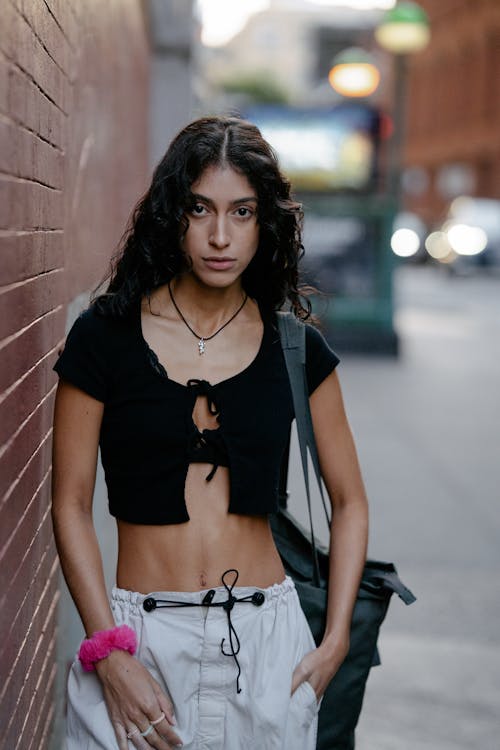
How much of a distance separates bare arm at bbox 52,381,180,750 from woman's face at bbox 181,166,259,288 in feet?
1.23

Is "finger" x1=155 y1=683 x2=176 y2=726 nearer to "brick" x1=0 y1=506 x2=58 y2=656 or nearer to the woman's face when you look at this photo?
"brick" x1=0 y1=506 x2=58 y2=656

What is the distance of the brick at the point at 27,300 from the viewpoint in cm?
227

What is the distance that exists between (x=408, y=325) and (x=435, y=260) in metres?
19.9

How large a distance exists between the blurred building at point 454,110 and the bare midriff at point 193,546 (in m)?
46.3

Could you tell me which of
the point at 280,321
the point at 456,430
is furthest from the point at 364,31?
the point at 280,321

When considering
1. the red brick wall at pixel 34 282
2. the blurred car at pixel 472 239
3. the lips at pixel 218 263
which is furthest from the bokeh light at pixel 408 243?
the lips at pixel 218 263

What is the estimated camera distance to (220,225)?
254 cm

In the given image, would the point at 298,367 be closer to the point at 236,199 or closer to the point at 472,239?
the point at 236,199

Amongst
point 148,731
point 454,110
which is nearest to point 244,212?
point 148,731

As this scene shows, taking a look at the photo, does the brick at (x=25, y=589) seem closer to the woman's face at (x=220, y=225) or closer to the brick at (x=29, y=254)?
the brick at (x=29, y=254)

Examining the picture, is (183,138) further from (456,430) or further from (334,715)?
(456,430)

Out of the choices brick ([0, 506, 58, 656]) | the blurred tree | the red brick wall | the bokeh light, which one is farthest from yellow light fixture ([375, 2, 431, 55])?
the blurred tree

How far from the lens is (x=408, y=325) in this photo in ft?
69.3

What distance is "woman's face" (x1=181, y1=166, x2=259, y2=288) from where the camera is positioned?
2.54 m
